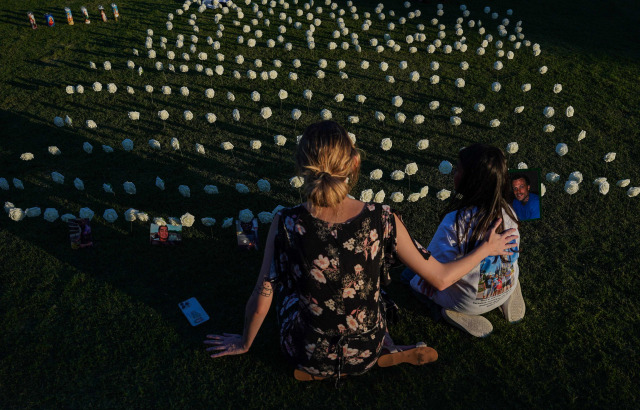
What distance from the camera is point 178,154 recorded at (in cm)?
551

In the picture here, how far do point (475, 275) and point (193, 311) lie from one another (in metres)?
2.28

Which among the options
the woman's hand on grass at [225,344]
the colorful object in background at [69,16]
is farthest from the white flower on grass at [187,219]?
the colorful object in background at [69,16]

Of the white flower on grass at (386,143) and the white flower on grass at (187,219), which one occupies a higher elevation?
the white flower on grass at (386,143)

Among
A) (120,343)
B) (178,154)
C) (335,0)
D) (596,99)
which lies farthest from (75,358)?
(335,0)

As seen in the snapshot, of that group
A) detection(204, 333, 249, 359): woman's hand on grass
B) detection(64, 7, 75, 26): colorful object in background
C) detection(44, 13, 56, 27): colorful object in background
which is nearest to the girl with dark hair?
detection(204, 333, 249, 359): woman's hand on grass

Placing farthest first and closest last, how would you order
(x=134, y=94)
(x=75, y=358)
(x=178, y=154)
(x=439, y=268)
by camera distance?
(x=134, y=94) → (x=178, y=154) → (x=75, y=358) → (x=439, y=268)

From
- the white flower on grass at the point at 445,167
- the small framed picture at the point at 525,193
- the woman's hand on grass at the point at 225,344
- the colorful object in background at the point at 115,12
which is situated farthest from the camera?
the colorful object in background at the point at 115,12

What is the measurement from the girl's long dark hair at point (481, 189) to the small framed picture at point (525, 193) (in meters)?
0.49

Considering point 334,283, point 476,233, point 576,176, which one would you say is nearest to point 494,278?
point 476,233

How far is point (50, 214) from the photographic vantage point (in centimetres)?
448

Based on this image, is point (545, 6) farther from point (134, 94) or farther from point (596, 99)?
point (134, 94)

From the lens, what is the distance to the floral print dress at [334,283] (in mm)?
2531

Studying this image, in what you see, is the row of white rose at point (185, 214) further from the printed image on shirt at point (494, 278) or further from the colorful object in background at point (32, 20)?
the colorful object in background at point (32, 20)

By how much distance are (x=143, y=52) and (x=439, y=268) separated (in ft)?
22.4
